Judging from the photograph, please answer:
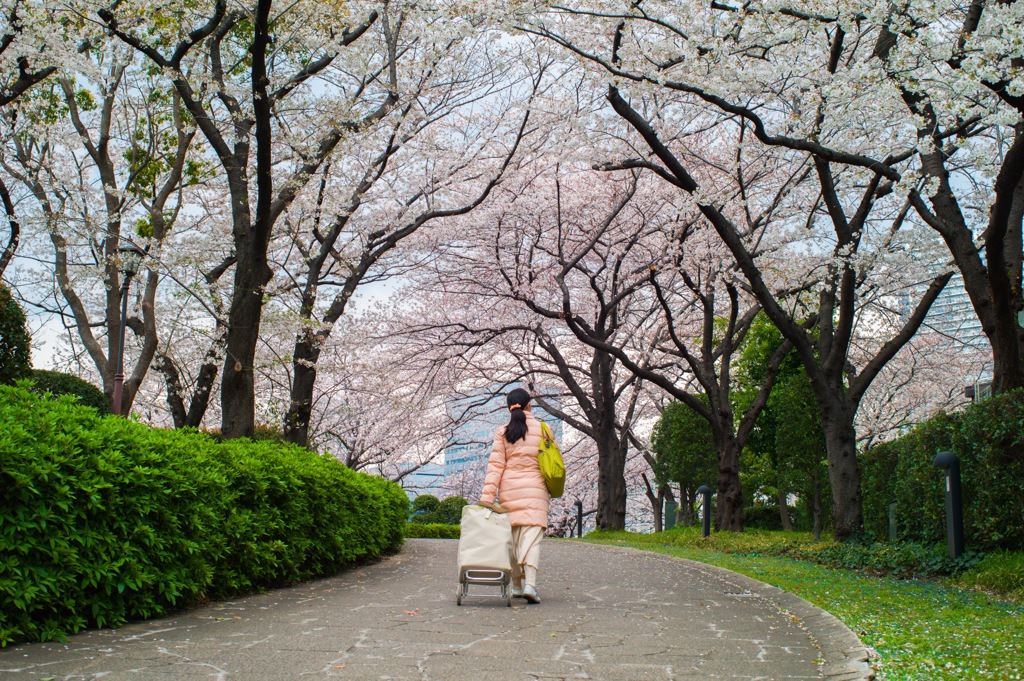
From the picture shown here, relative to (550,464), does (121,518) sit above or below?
below

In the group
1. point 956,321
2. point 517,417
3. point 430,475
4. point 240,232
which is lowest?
point 517,417

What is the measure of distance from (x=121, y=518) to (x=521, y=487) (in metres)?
3.17

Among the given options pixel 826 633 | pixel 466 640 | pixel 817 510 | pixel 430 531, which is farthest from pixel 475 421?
pixel 466 640

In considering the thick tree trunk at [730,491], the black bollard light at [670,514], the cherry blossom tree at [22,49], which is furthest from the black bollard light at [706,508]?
the cherry blossom tree at [22,49]

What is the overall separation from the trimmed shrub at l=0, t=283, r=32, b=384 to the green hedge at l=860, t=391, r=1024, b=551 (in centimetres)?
1039

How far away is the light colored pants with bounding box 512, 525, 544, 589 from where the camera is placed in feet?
23.3

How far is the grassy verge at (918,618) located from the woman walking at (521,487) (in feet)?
7.55

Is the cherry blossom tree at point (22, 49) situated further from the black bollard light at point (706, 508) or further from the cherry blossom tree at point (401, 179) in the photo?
the black bollard light at point (706, 508)

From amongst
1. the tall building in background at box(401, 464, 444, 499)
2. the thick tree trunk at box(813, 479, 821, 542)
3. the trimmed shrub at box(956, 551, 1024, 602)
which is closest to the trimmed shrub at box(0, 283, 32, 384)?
the trimmed shrub at box(956, 551, 1024, 602)

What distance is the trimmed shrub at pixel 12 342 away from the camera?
32.4 feet

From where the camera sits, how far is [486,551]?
6.78 metres

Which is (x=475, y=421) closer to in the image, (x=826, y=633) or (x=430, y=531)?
(x=430, y=531)

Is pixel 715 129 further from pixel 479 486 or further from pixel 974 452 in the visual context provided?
pixel 479 486

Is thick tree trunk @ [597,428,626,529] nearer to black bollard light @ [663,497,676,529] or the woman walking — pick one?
black bollard light @ [663,497,676,529]
